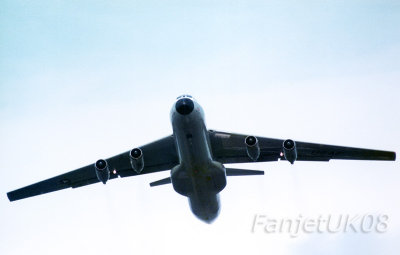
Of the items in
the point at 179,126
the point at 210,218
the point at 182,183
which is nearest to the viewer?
the point at 179,126

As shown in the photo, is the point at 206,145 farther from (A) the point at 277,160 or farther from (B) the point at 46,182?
(B) the point at 46,182

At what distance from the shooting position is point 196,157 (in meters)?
28.5

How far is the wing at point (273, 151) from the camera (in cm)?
3133

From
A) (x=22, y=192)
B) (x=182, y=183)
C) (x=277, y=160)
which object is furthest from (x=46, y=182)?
(x=277, y=160)

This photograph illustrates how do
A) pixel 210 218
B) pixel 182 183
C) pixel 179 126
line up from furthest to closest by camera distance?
pixel 210 218
pixel 182 183
pixel 179 126

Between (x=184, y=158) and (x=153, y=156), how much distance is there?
156 inches

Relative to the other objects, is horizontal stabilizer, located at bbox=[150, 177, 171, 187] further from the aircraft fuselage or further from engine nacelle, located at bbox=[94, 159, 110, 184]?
engine nacelle, located at bbox=[94, 159, 110, 184]

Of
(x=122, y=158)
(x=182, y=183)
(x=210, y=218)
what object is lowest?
(x=210, y=218)

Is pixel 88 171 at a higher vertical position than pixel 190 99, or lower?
lower

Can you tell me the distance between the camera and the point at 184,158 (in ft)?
94.2

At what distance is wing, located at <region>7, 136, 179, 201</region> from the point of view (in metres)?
31.9

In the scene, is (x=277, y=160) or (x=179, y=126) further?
(x=277, y=160)

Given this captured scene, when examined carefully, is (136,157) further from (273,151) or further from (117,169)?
(273,151)

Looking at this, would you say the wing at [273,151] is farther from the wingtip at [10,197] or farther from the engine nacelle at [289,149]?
the wingtip at [10,197]
